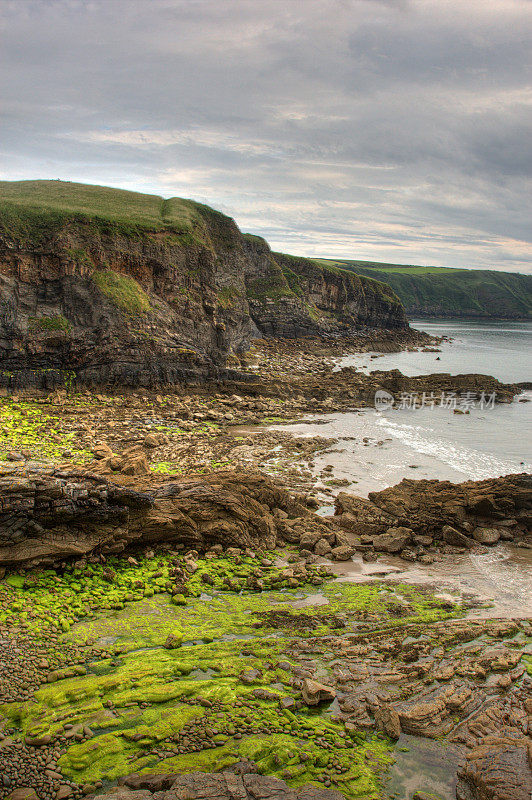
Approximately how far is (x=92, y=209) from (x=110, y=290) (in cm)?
969

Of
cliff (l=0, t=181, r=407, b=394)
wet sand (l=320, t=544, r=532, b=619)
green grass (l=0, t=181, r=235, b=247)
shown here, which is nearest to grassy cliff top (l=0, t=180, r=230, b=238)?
green grass (l=0, t=181, r=235, b=247)

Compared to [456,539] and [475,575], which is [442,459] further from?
[475,575]

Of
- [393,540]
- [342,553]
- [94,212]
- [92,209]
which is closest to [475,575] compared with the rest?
[393,540]

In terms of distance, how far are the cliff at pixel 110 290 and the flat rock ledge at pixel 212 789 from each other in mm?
31402

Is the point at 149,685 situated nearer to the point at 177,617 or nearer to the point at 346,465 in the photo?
the point at 177,617

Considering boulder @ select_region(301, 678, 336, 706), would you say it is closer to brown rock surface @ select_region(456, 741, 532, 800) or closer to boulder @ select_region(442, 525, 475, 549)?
brown rock surface @ select_region(456, 741, 532, 800)

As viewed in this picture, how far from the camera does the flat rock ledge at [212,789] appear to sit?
19.9 feet

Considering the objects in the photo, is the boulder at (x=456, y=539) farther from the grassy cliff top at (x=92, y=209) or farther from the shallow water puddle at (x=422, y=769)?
the grassy cliff top at (x=92, y=209)

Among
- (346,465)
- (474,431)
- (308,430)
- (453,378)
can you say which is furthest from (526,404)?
(346,465)

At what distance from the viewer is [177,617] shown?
11.1m

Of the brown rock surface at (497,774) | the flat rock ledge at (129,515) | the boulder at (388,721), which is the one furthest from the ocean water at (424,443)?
the brown rock surface at (497,774)

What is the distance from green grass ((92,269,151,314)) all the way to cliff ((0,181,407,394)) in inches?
3.7

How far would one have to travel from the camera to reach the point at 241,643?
10.1m

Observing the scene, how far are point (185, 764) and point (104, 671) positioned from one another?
2929mm
